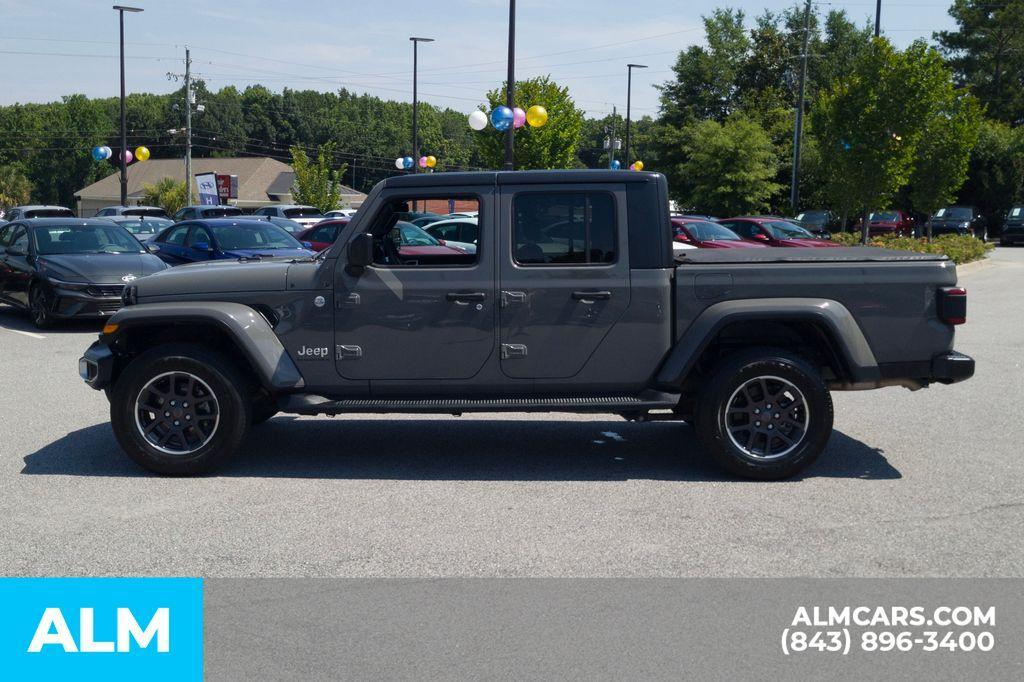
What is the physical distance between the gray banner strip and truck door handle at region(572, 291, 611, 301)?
2.27m

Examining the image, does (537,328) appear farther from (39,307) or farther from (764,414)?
(39,307)

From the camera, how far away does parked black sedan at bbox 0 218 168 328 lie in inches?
568

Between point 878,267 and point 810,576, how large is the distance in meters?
2.53

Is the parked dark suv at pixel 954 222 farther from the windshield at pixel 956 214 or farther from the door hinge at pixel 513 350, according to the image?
the door hinge at pixel 513 350

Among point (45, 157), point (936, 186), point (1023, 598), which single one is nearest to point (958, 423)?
point (1023, 598)

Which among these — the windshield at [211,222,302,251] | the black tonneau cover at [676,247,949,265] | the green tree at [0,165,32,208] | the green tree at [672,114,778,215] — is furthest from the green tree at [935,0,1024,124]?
the green tree at [0,165,32,208]

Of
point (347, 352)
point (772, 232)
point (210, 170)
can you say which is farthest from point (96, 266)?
point (210, 170)

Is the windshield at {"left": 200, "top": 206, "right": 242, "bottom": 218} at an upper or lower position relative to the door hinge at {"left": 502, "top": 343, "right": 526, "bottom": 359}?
upper

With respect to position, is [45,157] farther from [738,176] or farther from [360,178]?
[738,176]

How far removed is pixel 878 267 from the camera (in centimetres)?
679

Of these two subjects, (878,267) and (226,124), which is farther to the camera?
(226,124)

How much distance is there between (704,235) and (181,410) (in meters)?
18.5

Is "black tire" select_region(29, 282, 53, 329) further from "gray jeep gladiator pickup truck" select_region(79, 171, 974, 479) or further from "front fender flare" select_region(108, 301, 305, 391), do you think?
"front fender flare" select_region(108, 301, 305, 391)

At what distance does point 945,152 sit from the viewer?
33.7 m
